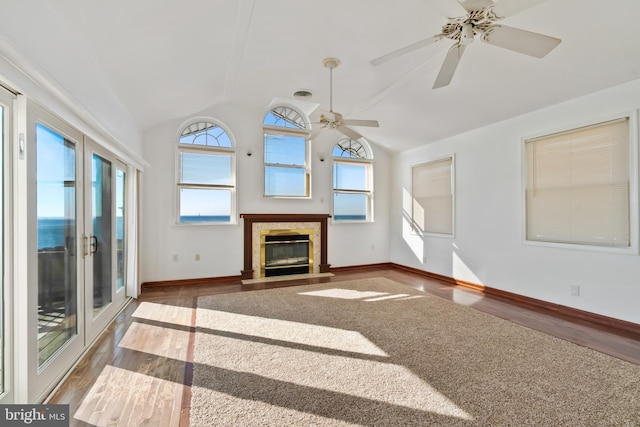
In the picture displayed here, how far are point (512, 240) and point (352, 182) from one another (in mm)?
3222

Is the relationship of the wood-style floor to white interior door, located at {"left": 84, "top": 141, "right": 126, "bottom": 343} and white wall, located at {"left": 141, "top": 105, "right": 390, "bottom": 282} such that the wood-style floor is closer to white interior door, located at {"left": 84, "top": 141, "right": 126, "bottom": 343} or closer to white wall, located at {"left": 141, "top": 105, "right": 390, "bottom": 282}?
white interior door, located at {"left": 84, "top": 141, "right": 126, "bottom": 343}

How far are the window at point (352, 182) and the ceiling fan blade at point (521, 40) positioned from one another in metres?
4.23

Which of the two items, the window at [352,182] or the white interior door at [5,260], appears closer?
the white interior door at [5,260]

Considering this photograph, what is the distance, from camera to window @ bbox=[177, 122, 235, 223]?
5.08 m

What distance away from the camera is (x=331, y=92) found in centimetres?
430

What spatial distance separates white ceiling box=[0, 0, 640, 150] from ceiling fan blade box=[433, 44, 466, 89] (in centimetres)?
32

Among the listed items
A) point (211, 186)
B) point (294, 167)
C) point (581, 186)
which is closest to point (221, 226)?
point (211, 186)

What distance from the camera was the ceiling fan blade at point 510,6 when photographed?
5.46ft

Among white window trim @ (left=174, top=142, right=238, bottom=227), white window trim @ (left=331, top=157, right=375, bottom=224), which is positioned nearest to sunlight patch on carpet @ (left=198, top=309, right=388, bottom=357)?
white window trim @ (left=174, top=142, right=238, bottom=227)

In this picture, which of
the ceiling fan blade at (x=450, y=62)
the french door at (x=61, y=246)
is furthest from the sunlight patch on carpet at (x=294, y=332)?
the ceiling fan blade at (x=450, y=62)

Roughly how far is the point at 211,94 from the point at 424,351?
4296mm

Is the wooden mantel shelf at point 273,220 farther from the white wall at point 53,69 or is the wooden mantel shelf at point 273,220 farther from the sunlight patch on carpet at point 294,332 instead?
the white wall at point 53,69

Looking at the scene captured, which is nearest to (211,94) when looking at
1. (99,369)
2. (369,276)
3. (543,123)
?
(99,369)

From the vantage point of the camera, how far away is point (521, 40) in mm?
1992
